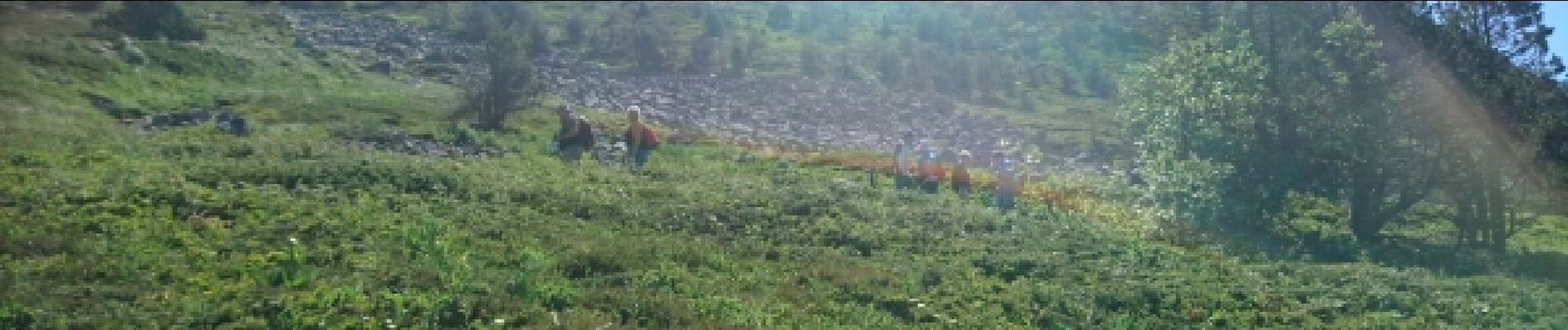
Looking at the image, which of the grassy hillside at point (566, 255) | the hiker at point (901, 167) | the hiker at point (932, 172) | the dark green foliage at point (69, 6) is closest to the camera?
the grassy hillside at point (566, 255)

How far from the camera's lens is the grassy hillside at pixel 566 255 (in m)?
13.4

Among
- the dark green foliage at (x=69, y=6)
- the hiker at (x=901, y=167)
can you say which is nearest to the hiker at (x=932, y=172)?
the hiker at (x=901, y=167)

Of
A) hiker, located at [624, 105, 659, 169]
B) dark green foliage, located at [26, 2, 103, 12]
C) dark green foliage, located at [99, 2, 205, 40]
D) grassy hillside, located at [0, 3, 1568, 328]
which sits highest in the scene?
dark green foliage, located at [26, 2, 103, 12]

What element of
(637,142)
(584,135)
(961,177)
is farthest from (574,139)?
(961,177)

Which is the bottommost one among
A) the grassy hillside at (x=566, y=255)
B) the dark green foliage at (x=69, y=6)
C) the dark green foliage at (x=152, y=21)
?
the grassy hillside at (x=566, y=255)

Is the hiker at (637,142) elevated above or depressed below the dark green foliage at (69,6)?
below

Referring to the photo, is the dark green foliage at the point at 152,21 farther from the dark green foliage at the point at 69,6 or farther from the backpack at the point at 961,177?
the backpack at the point at 961,177

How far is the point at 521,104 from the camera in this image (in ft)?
144

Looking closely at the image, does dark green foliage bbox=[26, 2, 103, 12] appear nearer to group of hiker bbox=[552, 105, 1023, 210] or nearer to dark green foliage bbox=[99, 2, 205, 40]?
dark green foliage bbox=[99, 2, 205, 40]

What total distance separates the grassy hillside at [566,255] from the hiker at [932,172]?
2.26m

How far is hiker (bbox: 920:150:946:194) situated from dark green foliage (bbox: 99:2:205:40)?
3284 centimetres

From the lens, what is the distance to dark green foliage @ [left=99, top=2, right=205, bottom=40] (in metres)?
48.8

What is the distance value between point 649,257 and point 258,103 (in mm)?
25778

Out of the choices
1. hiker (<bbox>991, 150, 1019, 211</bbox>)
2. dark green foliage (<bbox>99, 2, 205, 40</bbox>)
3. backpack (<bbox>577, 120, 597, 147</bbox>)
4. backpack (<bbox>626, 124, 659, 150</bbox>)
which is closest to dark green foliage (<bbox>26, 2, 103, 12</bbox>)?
dark green foliage (<bbox>99, 2, 205, 40</bbox>)
